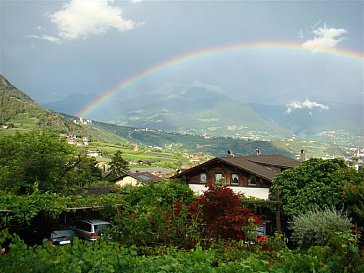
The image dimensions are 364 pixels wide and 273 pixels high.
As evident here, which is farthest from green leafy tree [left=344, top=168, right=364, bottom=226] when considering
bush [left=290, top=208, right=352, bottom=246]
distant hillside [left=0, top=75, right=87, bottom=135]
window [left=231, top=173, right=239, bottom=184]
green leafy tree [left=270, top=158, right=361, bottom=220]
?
distant hillside [left=0, top=75, right=87, bottom=135]

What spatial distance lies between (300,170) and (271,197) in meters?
2.34

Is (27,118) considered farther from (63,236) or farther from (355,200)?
(355,200)

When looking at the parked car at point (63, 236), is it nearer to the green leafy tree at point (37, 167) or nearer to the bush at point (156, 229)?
the bush at point (156, 229)

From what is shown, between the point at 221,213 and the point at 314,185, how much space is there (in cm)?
1011

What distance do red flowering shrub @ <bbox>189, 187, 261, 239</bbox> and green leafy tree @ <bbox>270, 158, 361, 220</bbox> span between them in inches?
334

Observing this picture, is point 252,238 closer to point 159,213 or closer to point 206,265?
point 159,213

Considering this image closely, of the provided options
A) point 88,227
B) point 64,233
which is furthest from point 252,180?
point 64,233

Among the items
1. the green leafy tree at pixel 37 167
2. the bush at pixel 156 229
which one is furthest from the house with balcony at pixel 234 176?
the bush at pixel 156 229

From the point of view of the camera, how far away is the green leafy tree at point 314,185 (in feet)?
62.2

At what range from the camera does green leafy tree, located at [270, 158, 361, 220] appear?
18953 millimetres

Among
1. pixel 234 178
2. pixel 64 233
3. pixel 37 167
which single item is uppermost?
pixel 37 167

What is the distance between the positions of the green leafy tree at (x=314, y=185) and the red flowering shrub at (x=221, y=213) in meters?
8.48

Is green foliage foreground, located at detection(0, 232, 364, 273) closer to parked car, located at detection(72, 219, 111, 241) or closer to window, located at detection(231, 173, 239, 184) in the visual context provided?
parked car, located at detection(72, 219, 111, 241)

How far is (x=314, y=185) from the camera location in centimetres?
1967
